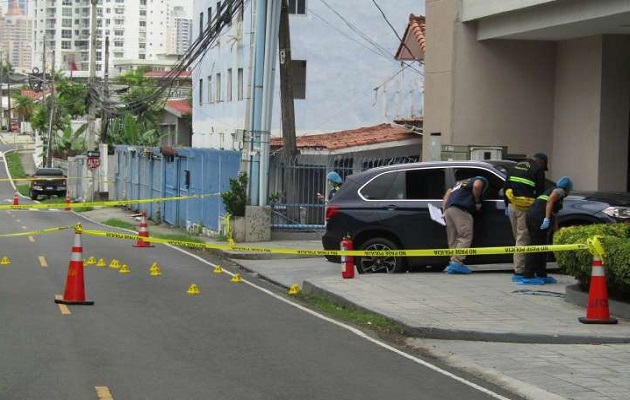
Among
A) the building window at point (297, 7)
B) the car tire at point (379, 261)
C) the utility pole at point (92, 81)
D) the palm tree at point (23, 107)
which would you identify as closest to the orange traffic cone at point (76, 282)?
the car tire at point (379, 261)

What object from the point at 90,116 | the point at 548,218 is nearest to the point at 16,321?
the point at 548,218

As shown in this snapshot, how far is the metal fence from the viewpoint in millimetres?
24688

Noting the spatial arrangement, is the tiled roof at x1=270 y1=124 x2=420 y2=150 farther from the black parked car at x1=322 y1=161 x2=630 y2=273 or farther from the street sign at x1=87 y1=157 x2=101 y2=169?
the street sign at x1=87 y1=157 x2=101 y2=169

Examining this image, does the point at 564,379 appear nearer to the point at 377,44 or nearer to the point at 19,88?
the point at 377,44

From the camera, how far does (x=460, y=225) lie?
602 inches

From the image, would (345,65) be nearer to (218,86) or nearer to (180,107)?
(218,86)

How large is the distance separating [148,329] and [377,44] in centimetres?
2772

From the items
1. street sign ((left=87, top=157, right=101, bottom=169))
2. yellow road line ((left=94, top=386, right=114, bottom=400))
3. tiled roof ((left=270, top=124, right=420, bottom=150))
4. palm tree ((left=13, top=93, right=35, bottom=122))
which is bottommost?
yellow road line ((left=94, top=386, right=114, bottom=400))

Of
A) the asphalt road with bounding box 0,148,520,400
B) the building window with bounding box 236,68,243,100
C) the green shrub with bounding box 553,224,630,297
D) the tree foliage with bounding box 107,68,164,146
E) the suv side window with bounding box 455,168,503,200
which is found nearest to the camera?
the asphalt road with bounding box 0,148,520,400

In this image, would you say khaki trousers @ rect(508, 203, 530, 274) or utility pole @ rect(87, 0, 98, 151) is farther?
utility pole @ rect(87, 0, 98, 151)

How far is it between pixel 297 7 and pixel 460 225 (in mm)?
23172

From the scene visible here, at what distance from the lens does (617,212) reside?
1498cm

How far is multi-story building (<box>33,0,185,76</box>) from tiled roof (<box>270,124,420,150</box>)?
15604 cm

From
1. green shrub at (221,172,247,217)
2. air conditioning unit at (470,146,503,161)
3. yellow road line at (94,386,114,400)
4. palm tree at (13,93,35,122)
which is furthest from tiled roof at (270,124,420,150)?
palm tree at (13,93,35,122)
